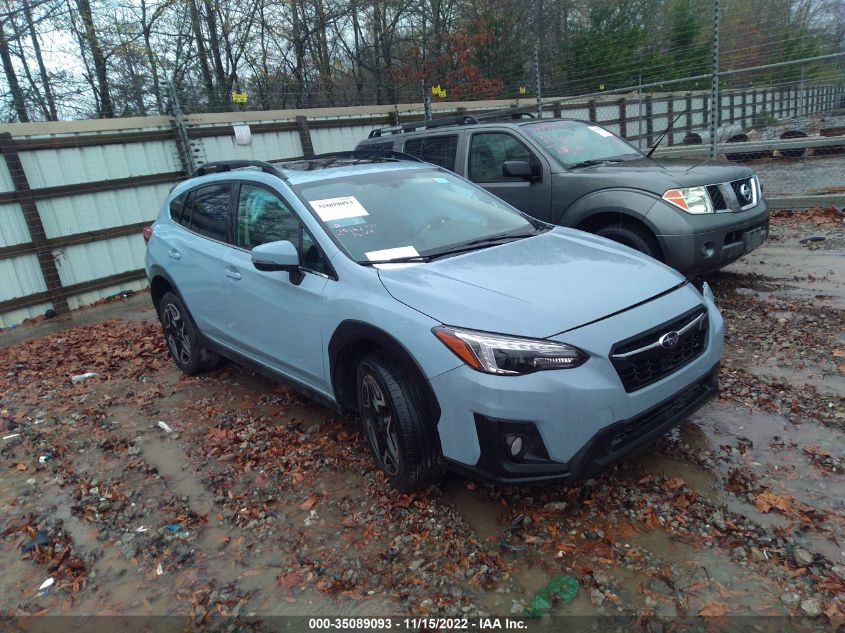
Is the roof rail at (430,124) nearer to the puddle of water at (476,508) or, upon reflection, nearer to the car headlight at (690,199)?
the car headlight at (690,199)

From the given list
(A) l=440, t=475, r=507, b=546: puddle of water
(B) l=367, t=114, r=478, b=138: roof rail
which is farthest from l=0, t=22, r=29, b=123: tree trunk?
(A) l=440, t=475, r=507, b=546: puddle of water

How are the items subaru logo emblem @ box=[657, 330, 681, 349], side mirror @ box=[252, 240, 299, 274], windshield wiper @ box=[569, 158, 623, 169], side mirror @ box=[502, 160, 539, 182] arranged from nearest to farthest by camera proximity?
subaru logo emblem @ box=[657, 330, 681, 349]
side mirror @ box=[252, 240, 299, 274]
side mirror @ box=[502, 160, 539, 182]
windshield wiper @ box=[569, 158, 623, 169]

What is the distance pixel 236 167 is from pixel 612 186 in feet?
10.5

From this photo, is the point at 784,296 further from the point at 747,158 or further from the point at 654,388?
the point at 747,158

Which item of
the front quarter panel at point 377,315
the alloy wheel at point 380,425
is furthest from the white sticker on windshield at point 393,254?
the alloy wheel at point 380,425

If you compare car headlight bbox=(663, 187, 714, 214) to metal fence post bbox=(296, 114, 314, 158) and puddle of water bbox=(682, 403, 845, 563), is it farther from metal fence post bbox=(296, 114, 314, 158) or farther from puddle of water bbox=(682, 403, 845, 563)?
metal fence post bbox=(296, 114, 314, 158)

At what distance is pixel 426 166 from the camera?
4.46 m

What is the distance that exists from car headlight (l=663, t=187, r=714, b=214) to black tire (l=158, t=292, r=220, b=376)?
4087 millimetres

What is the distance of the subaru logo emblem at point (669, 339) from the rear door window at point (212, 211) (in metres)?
3.02

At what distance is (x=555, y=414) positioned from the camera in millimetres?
2525

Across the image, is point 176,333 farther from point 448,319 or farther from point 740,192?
point 740,192

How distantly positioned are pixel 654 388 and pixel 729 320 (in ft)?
9.23

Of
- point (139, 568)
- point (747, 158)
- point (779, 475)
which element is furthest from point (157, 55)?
point (779, 475)

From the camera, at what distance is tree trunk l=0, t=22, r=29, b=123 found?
11.4 metres
